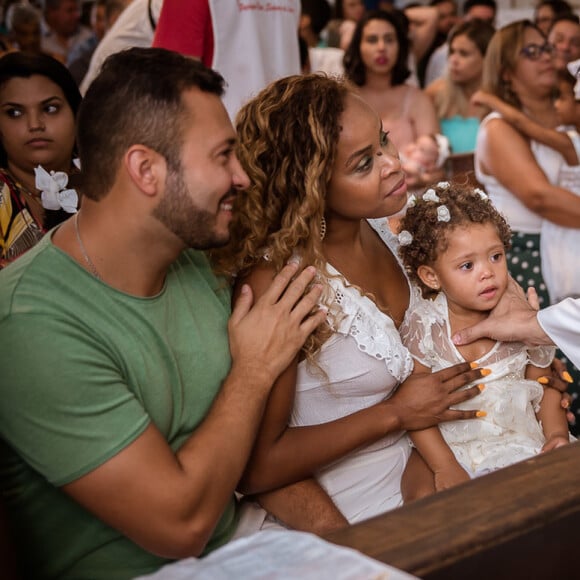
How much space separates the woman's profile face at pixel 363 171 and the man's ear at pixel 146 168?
1.87ft

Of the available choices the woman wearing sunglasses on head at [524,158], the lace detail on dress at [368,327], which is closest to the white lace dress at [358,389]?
the lace detail on dress at [368,327]

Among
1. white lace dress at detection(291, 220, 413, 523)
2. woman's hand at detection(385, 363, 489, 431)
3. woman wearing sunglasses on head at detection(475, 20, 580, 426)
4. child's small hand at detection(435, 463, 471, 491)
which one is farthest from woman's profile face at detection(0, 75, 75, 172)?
woman wearing sunglasses on head at detection(475, 20, 580, 426)

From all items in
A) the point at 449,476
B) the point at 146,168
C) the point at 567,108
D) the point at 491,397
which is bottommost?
the point at 449,476

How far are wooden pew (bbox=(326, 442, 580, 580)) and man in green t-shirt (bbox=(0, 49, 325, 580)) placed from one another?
0.42 meters

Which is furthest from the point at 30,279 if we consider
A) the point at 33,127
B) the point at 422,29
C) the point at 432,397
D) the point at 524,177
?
the point at 422,29

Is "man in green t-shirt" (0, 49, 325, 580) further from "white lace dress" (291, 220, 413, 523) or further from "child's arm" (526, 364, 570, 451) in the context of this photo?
"child's arm" (526, 364, 570, 451)

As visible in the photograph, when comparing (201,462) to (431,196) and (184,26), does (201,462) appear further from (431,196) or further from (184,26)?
(184,26)

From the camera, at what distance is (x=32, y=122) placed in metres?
2.60

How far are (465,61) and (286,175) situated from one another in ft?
12.7

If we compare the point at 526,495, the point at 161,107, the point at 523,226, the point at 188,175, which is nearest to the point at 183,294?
the point at 188,175

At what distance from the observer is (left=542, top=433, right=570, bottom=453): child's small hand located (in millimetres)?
2207

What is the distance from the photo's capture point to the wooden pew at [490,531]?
1.23 m

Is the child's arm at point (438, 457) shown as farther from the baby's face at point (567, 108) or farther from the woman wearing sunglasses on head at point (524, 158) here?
the baby's face at point (567, 108)

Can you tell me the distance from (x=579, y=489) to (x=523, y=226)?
2.47m
